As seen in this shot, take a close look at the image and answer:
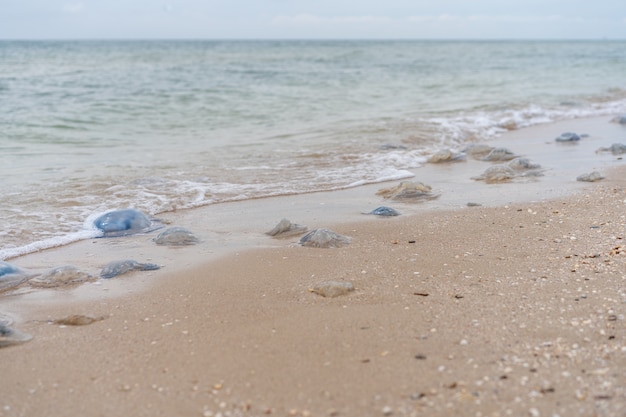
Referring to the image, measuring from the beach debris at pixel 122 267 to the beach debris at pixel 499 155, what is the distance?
5.33 metres

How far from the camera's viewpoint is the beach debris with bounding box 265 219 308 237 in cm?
519

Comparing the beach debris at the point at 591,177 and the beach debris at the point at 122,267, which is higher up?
the beach debris at the point at 591,177

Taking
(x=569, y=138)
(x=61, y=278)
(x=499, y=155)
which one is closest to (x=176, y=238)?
(x=61, y=278)

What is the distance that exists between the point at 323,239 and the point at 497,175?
3.06 metres

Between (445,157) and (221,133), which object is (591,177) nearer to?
(445,157)

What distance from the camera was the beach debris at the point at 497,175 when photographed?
7035 millimetres

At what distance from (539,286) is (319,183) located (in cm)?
380

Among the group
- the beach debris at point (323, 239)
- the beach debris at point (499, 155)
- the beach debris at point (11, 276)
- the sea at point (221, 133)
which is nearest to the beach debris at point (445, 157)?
the sea at point (221, 133)

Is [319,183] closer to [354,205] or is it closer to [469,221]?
[354,205]

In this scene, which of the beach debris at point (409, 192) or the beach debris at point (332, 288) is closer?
the beach debris at point (332, 288)

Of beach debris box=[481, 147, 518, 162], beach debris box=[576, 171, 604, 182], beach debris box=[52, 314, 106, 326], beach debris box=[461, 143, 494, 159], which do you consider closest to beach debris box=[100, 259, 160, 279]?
beach debris box=[52, 314, 106, 326]

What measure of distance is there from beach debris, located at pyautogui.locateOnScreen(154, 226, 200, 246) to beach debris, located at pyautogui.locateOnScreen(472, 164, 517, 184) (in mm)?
3536

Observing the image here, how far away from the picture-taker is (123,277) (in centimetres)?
429

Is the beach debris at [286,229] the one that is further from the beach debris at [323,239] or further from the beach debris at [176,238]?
the beach debris at [176,238]
